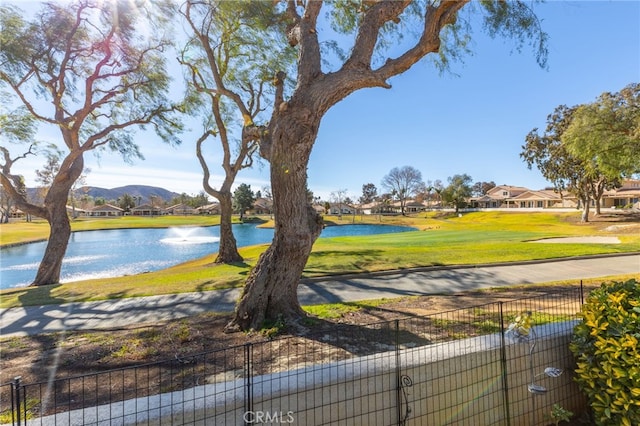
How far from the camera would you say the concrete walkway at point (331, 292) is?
20.4 ft

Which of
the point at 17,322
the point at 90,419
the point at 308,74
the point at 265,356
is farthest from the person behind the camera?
the point at 17,322

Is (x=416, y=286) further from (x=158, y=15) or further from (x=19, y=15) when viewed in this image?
(x=19, y=15)

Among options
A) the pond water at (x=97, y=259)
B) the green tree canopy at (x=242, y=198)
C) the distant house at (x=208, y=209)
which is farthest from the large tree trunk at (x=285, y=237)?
the distant house at (x=208, y=209)

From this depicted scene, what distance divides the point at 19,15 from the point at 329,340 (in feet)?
50.1

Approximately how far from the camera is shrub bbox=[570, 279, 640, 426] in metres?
2.26

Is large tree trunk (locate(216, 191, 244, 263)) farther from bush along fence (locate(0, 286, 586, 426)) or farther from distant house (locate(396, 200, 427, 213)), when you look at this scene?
distant house (locate(396, 200, 427, 213))

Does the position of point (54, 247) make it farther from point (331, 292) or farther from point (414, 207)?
point (414, 207)

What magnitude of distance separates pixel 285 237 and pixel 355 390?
296 centimetres

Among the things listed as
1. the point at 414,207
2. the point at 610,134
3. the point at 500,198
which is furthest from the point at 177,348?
the point at 414,207

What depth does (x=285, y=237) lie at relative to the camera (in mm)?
5047

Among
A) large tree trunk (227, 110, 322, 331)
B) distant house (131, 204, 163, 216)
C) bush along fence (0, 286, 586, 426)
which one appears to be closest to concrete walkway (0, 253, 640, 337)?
large tree trunk (227, 110, 322, 331)

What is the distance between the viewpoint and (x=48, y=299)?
8477mm

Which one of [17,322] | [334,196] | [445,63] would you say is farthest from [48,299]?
[334,196]

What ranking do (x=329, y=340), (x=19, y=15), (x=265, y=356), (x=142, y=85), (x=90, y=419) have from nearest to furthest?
(x=90, y=419) < (x=265, y=356) < (x=329, y=340) < (x=19, y=15) < (x=142, y=85)
